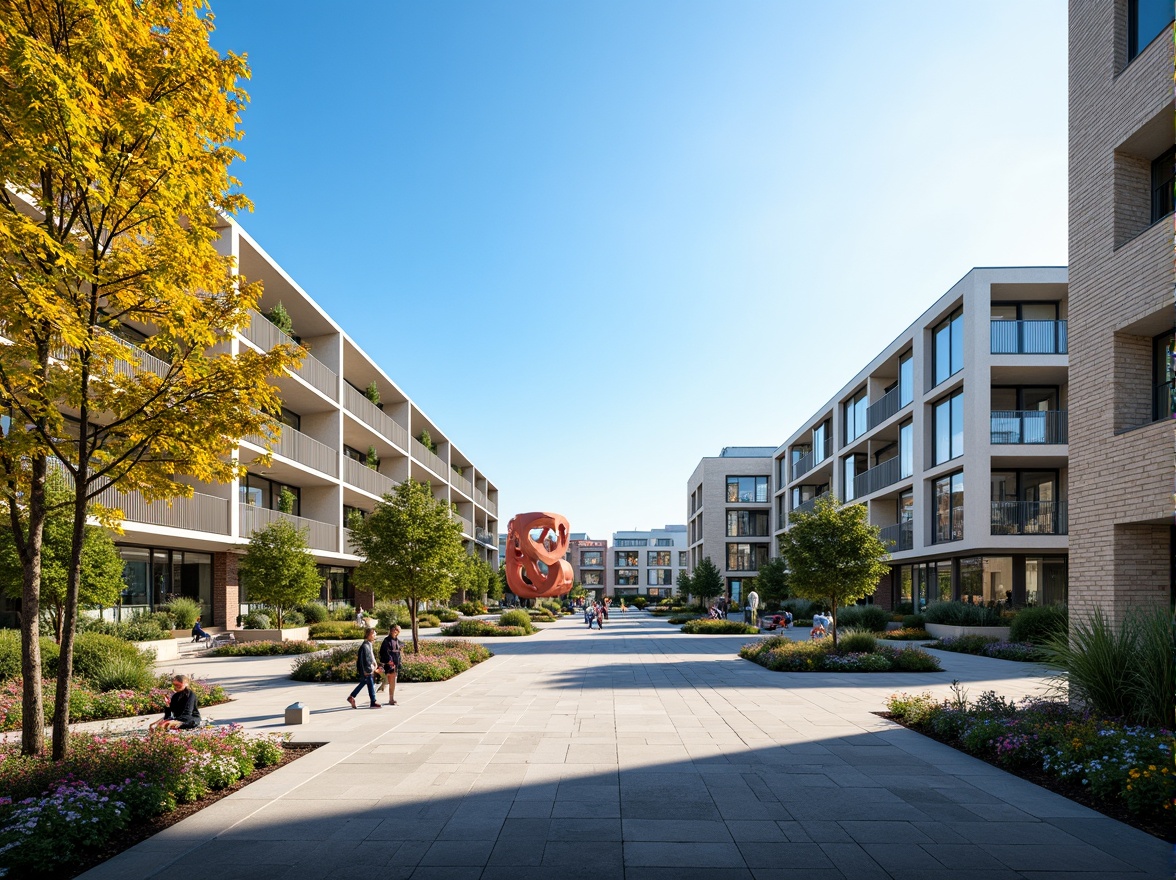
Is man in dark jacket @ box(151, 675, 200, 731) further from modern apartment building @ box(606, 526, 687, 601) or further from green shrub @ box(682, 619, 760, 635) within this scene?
modern apartment building @ box(606, 526, 687, 601)

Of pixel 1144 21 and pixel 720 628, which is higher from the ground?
pixel 1144 21

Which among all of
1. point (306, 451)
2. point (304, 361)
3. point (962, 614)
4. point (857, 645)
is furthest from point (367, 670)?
point (962, 614)

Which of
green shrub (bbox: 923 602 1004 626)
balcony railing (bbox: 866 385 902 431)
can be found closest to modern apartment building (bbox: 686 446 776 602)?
balcony railing (bbox: 866 385 902 431)

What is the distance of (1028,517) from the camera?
25.7 meters

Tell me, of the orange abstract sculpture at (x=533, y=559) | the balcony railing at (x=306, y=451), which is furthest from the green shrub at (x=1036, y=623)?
the orange abstract sculpture at (x=533, y=559)

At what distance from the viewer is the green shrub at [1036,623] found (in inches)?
851

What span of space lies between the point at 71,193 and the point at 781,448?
55.5 metres

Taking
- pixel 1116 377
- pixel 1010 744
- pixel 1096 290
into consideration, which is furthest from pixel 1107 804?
pixel 1096 290

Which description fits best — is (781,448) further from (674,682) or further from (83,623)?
(83,623)

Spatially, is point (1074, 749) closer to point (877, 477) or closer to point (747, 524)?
point (877, 477)

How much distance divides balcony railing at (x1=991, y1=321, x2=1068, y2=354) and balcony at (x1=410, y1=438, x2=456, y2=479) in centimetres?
3263

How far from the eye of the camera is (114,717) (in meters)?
12.0

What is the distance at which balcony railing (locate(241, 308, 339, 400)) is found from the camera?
86.9 ft

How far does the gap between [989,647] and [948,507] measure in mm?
7495
